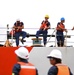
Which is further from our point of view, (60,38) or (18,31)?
(60,38)

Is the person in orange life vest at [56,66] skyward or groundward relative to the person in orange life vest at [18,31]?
groundward

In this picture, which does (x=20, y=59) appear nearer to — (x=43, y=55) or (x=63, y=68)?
(x=63, y=68)

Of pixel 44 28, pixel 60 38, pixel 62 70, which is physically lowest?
pixel 62 70

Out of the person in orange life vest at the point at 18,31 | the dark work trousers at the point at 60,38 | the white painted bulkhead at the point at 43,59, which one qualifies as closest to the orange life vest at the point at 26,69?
the white painted bulkhead at the point at 43,59

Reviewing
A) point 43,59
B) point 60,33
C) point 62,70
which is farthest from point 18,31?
point 62,70

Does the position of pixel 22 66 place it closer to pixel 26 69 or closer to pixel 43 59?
pixel 26 69

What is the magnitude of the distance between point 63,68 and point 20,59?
733 mm

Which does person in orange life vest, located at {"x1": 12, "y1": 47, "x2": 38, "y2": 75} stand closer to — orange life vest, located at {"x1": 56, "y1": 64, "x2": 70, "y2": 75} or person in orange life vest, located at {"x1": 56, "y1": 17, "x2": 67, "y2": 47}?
orange life vest, located at {"x1": 56, "y1": 64, "x2": 70, "y2": 75}

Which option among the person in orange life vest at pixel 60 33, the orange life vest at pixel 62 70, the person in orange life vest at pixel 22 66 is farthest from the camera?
the person in orange life vest at pixel 60 33

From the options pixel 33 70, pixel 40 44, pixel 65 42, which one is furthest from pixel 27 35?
pixel 33 70

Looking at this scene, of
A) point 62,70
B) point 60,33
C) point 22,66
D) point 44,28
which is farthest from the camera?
point 60,33

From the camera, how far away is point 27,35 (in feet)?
42.9

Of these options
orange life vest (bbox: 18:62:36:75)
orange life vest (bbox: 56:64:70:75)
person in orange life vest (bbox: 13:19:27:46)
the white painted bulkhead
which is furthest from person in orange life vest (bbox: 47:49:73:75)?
person in orange life vest (bbox: 13:19:27:46)

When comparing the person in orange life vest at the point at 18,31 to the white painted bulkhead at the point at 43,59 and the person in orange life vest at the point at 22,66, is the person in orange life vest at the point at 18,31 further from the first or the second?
the person in orange life vest at the point at 22,66
